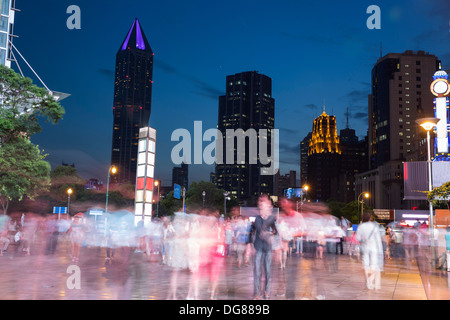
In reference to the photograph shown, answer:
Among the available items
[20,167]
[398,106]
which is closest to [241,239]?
[20,167]

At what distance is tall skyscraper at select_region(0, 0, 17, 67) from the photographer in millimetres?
48281

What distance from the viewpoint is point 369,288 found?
10.2m

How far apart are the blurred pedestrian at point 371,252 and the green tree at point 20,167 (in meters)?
17.7

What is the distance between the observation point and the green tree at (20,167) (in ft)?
70.5

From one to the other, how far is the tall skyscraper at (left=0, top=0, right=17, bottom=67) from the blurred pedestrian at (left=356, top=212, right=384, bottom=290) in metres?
48.1

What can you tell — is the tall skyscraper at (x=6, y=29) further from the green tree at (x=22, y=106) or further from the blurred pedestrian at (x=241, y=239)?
the blurred pedestrian at (x=241, y=239)

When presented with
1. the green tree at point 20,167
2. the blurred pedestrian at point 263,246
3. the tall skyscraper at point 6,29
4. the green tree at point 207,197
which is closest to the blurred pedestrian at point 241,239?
the blurred pedestrian at point 263,246

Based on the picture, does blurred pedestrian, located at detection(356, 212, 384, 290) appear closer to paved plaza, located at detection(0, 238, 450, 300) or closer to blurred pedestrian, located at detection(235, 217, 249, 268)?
paved plaza, located at detection(0, 238, 450, 300)

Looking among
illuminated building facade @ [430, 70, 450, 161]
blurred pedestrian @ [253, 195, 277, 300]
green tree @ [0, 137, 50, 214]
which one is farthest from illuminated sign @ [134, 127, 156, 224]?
illuminated building facade @ [430, 70, 450, 161]

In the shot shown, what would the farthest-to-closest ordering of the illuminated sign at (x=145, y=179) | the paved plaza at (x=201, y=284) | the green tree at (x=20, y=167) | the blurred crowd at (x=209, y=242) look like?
the illuminated sign at (x=145, y=179), the green tree at (x=20, y=167), the paved plaza at (x=201, y=284), the blurred crowd at (x=209, y=242)
